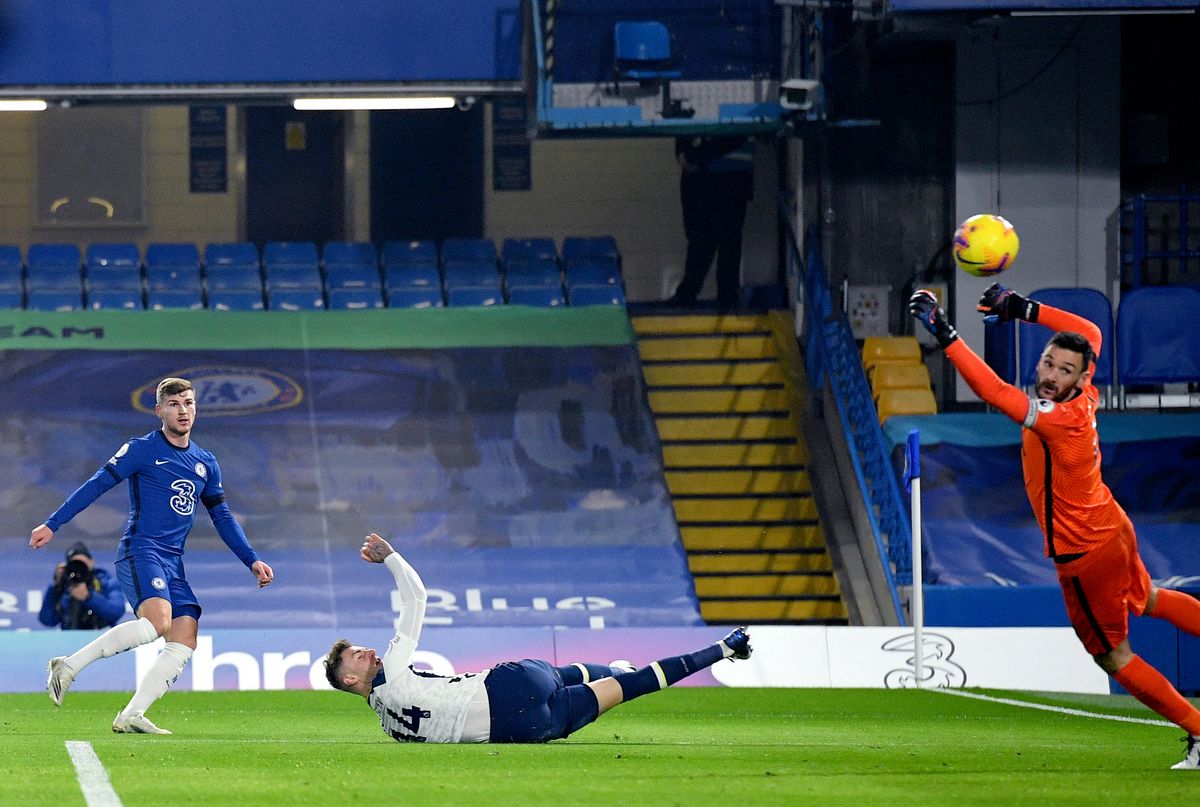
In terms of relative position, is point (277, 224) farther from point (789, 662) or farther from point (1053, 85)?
point (789, 662)

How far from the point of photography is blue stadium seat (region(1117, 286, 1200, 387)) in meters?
19.7

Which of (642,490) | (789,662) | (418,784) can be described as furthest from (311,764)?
(642,490)

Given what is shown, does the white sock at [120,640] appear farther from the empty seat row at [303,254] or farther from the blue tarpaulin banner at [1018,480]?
the empty seat row at [303,254]

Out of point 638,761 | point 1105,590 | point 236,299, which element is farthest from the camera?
point 236,299

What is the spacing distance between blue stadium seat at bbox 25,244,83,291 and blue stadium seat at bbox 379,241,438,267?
365cm

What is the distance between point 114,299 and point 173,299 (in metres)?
0.70

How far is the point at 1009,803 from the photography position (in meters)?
6.92

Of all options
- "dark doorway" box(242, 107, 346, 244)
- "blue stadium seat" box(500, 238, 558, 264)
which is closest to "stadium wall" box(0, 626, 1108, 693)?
"blue stadium seat" box(500, 238, 558, 264)

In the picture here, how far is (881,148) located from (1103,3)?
4.12 meters

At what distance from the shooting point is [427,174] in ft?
82.2

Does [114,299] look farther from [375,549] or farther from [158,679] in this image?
[375,549]

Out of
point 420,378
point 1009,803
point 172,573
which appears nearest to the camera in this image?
point 1009,803

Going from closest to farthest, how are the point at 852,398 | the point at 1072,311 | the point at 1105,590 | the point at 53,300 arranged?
the point at 1105,590, the point at 1072,311, the point at 852,398, the point at 53,300

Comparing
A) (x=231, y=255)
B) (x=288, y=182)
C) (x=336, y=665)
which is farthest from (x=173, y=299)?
(x=336, y=665)
